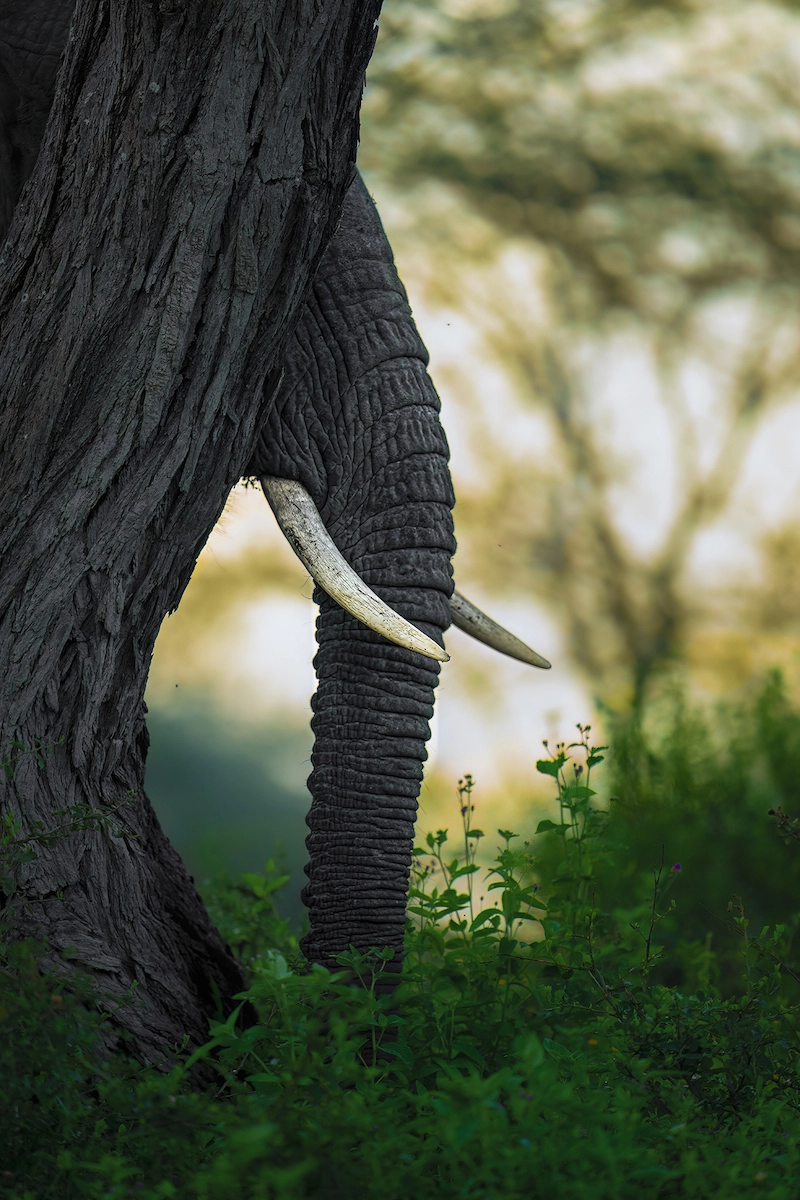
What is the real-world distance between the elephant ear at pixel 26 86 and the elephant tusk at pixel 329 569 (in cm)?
100

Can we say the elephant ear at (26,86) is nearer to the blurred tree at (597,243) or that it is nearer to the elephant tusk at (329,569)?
the elephant tusk at (329,569)

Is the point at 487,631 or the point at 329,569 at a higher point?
the point at 487,631

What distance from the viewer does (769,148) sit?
9688mm

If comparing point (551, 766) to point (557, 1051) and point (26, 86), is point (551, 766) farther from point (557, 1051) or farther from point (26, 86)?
point (26, 86)

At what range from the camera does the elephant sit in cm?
277

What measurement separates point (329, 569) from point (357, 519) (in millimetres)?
198

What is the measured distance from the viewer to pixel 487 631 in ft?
11.3

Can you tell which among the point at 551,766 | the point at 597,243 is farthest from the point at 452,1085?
the point at 597,243

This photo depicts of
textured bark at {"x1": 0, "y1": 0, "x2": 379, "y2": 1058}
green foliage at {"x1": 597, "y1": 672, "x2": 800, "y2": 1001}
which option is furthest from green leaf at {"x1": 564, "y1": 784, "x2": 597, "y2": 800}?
Result: green foliage at {"x1": 597, "y1": 672, "x2": 800, "y2": 1001}

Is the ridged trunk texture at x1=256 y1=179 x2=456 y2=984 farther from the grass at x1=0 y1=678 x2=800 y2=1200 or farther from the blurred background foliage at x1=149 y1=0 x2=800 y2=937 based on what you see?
the blurred background foliage at x1=149 y1=0 x2=800 y2=937

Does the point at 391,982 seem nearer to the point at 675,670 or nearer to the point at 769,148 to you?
the point at 675,670

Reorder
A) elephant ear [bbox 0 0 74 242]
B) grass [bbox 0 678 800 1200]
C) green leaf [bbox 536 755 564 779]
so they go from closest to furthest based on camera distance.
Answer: grass [bbox 0 678 800 1200] < green leaf [bbox 536 755 564 779] < elephant ear [bbox 0 0 74 242]

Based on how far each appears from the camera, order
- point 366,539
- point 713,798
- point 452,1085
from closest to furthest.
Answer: point 452,1085, point 366,539, point 713,798

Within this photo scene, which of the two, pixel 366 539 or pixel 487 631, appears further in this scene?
pixel 487 631
